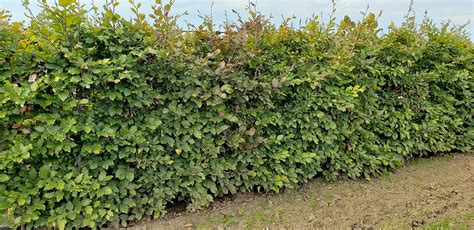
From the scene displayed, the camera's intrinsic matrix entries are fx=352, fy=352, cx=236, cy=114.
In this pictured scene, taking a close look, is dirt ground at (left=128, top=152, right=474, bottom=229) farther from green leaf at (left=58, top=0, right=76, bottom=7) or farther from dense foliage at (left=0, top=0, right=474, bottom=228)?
green leaf at (left=58, top=0, right=76, bottom=7)

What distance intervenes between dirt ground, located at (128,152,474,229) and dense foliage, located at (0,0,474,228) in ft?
0.47

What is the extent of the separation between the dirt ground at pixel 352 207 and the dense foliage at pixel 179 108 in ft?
0.47

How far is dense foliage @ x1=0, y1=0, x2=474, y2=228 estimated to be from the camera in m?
2.60

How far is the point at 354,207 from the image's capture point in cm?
347

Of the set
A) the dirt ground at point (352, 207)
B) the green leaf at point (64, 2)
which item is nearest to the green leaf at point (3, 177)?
the dirt ground at point (352, 207)

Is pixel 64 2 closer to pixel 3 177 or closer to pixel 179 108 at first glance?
pixel 179 108

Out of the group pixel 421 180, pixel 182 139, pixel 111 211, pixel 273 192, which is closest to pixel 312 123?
pixel 273 192

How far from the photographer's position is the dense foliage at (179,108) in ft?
8.54

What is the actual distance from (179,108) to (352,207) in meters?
1.96

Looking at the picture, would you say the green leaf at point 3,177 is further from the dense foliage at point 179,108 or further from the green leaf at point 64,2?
the green leaf at point 64,2

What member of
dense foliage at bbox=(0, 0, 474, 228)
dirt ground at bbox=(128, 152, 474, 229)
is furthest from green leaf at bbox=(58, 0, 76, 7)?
dirt ground at bbox=(128, 152, 474, 229)

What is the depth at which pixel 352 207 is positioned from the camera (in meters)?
3.47

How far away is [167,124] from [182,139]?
7.4 inches

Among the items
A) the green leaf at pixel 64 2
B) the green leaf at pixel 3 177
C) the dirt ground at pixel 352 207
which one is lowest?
the dirt ground at pixel 352 207
